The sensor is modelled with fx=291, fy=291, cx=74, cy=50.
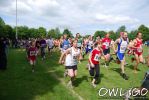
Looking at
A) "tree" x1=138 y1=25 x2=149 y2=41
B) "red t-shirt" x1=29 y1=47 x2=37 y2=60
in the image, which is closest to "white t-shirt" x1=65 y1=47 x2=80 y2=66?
"red t-shirt" x1=29 y1=47 x2=37 y2=60

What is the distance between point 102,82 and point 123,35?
3015 mm

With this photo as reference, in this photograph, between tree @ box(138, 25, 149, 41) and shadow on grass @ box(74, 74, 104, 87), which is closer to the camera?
shadow on grass @ box(74, 74, 104, 87)

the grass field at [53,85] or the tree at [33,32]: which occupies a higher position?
the tree at [33,32]

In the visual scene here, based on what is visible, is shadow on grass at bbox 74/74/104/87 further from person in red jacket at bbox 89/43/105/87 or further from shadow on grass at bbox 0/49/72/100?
person in red jacket at bbox 89/43/105/87

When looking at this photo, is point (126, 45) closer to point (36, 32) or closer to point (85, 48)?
point (85, 48)

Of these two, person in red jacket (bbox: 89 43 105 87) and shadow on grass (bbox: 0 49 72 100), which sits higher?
person in red jacket (bbox: 89 43 105 87)

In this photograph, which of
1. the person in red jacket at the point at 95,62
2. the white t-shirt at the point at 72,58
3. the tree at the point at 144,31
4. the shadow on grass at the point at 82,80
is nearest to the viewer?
the white t-shirt at the point at 72,58

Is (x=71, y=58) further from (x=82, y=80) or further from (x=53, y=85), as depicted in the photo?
(x=82, y=80)

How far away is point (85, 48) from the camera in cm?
2519

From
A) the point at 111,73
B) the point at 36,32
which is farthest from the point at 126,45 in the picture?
the point at 36,32

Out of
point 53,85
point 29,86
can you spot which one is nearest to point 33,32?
point 53,85

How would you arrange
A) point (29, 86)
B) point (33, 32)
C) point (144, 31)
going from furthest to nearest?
point (33, 32) → point (144, 31) → point (29, 86)

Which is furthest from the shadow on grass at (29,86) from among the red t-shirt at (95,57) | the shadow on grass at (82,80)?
the red t-shirt at (95,57)

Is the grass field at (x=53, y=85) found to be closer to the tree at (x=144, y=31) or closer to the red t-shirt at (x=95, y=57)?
the red t-shirt at (x=95, y=57)
